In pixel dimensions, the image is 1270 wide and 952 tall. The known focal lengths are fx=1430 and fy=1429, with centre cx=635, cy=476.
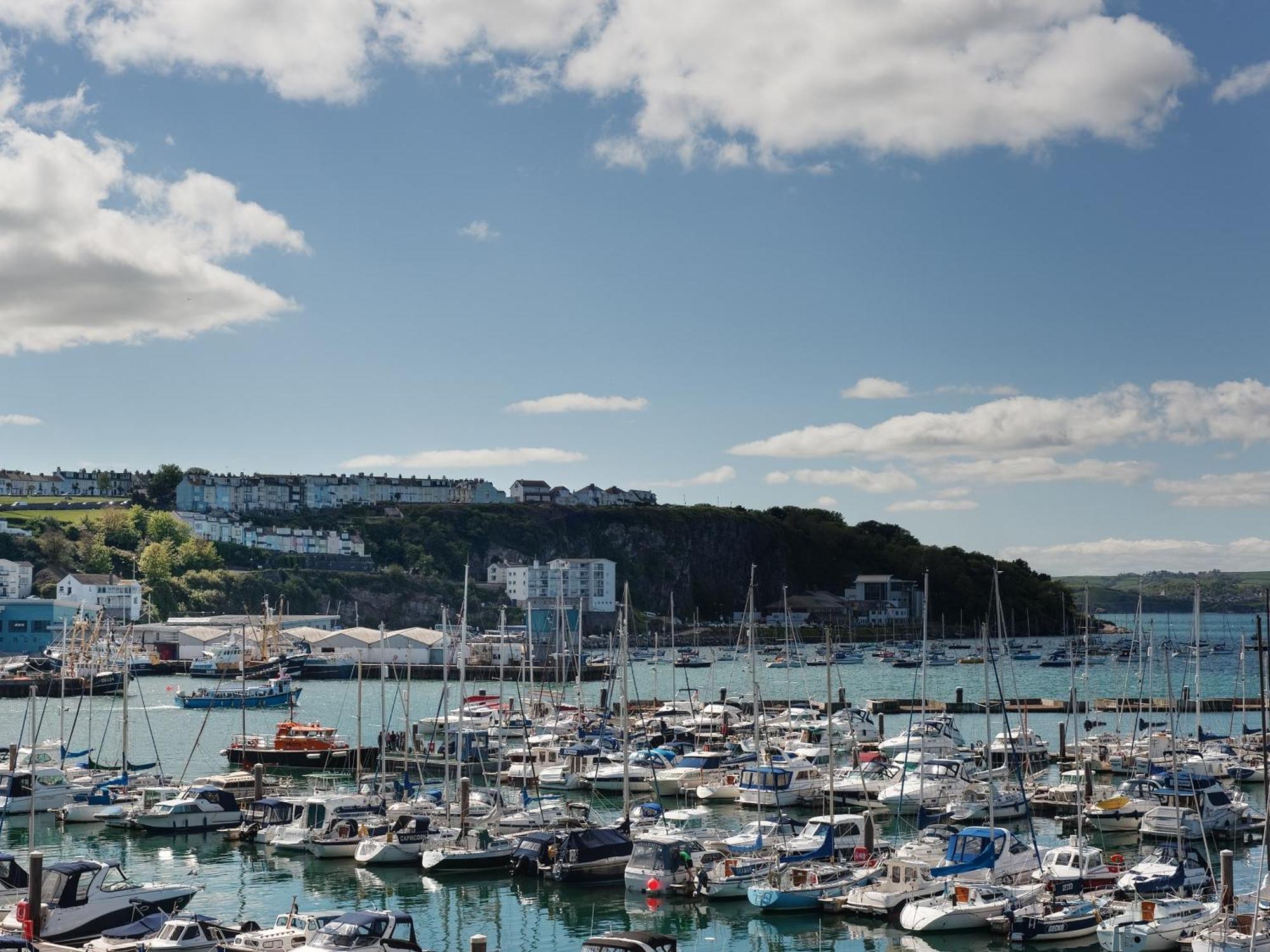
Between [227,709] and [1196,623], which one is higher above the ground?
[1196,623]

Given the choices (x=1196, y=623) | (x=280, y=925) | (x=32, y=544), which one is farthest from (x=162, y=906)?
(x=32, y=544)

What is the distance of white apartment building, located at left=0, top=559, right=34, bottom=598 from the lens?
17275cm

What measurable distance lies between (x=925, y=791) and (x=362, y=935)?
24091mm

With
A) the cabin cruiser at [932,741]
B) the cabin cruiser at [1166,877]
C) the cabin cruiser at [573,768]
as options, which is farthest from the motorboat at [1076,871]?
the cabin cruiser at [573,768]

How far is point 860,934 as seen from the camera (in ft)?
98.7

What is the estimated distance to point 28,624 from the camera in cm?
14362

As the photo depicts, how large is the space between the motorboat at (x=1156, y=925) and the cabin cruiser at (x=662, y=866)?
9367 millimetres

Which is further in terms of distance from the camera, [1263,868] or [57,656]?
[57,656]

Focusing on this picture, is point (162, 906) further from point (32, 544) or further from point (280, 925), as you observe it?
point (32, 544)

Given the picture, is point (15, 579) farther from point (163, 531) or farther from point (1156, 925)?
point (1156, 925)

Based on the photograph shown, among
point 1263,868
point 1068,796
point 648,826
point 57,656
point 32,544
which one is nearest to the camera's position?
point 1263,868

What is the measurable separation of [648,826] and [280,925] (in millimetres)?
14178

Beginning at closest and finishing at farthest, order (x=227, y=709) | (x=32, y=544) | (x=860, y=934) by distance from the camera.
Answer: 1. (x=860, y=934)
2. (x=227, y=709)
3. (x=32, y=544)

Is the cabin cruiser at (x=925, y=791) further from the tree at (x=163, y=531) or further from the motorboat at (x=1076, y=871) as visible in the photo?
the tree at (x=163, y=531)
